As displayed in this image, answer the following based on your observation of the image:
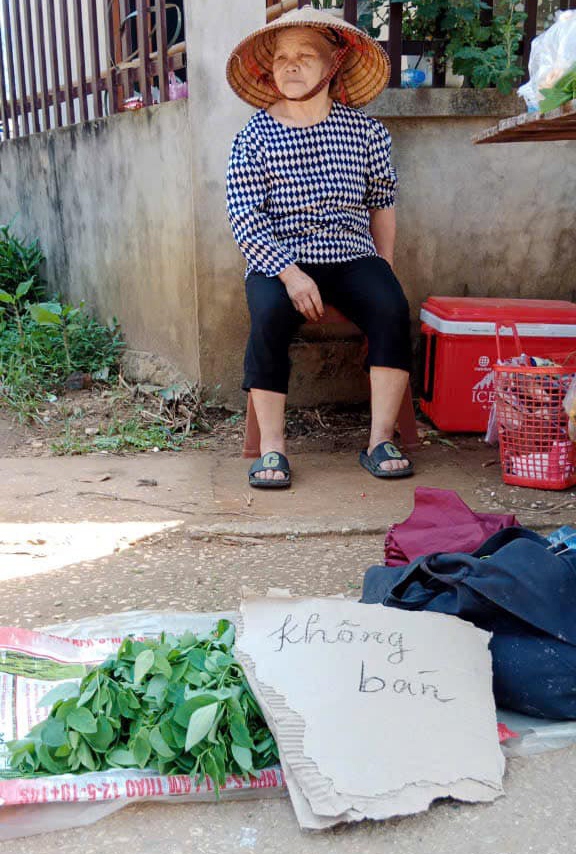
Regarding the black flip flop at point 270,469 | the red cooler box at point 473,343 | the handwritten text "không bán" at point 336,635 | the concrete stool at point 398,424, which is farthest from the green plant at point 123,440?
the handwritten text "không bán" at point 336,635

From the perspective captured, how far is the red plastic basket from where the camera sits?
2.85 metres

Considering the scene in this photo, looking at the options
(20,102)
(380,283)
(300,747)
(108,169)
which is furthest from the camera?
(20,102)

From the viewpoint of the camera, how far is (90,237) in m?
4.84

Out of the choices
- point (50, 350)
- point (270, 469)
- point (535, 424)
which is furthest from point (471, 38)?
point (50, 350)

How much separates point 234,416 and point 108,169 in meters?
1.66

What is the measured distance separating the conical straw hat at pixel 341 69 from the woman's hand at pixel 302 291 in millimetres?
773

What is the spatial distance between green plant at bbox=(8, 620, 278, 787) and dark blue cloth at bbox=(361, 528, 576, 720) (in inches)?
18.5

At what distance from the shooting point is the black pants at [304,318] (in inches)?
121

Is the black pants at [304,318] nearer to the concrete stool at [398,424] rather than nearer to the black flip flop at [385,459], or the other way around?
the concrete stool at [398,424]

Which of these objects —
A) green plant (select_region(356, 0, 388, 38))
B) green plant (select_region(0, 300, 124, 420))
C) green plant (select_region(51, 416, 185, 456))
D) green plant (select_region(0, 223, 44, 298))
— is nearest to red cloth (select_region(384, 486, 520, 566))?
green plant (select_region(51, 416, 185, 456))

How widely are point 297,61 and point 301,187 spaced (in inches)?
17.6

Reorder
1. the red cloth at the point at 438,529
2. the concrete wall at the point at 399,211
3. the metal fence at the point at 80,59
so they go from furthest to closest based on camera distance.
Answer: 1. the metal fence at the point at 80,59
2. the concrete wall at the point at 399,211
3. the red cloth at the point at 438,529

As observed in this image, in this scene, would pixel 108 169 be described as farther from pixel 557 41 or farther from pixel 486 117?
pixel 557 41

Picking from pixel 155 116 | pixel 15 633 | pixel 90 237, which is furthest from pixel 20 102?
pixel 15 633
